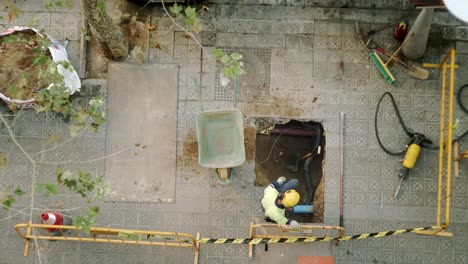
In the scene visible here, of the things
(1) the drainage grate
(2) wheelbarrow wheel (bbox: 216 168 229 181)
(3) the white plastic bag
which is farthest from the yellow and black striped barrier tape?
(3) the white plastic bag

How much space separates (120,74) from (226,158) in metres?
2.27

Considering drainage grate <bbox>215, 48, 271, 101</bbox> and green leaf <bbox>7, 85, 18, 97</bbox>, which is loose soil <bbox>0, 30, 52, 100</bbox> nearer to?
green leaf <bbox>7, 85, 18, 97</bbox>

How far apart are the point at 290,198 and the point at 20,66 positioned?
466 cm

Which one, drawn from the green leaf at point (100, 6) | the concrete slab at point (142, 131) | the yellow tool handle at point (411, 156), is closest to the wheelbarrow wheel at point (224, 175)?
the concrete slab at point (142, 131)

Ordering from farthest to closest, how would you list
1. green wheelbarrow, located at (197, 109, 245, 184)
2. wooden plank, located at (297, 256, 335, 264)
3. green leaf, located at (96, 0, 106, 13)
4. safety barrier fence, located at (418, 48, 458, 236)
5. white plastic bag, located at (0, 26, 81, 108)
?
wooden plank, located at (297, 256, 335, 264) < green wheelbarrow, located at (197, 109, 245, 184) < white plastic bag, located at (0, 26, 81, 108) < safety barrier fence, located at (418, 48, 458, 236) < green leaf, located at (96, 0, 106, 13)

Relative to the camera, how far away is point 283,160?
7992 millimetres

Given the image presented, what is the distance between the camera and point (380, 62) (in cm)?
775

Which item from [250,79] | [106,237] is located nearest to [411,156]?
[250,79]

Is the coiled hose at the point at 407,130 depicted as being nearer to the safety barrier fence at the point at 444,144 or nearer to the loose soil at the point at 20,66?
the safety barrier fence at the point at 444,144

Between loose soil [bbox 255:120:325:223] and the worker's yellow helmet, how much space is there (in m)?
1.20

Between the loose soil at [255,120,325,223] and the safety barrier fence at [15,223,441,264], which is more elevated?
the loose soil at [255,120,325,223]

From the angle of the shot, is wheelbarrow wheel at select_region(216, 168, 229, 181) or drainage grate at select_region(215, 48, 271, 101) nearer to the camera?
wheelbarrow wheel at select_region(216, 168, 229, 181)

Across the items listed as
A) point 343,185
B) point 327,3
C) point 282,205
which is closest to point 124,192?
point 282,205

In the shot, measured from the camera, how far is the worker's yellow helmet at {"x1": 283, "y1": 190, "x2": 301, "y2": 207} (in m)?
6.50
